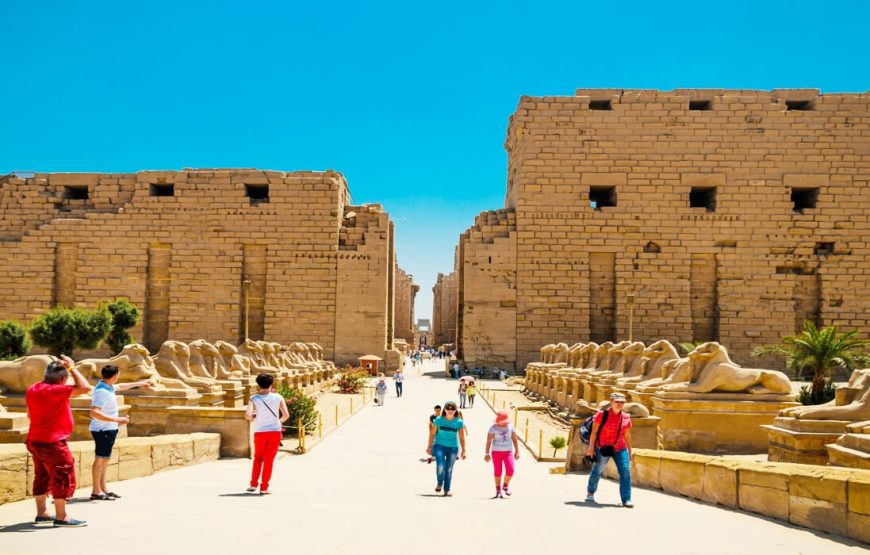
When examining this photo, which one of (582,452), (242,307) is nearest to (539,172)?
(242,307)

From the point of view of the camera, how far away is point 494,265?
29297 mm

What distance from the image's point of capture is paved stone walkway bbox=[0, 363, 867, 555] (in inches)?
180

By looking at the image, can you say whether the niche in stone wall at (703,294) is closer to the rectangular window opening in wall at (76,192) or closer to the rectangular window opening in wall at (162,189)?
the rectangular window opening in wall at (162,189)

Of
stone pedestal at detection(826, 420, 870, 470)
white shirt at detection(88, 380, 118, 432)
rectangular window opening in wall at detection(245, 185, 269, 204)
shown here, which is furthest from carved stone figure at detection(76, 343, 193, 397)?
rectangular window opening in wall at detection(245, 185, 269, 204)

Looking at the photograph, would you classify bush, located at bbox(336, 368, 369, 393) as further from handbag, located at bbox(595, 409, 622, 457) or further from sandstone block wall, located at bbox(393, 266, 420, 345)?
sandstone block wall, located at bbox(393, 266, 420, 345)

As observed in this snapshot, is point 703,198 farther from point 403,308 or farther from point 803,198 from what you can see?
point 403,308

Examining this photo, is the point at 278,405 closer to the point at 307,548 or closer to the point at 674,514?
the point at 307,548

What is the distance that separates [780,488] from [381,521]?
312cm

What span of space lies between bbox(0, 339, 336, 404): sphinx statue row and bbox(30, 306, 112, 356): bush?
8.76 meters

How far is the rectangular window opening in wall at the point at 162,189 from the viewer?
1239 inches

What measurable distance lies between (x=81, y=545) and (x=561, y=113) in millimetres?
27564

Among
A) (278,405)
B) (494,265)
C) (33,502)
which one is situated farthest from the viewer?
(494,265)

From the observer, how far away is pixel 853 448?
21.5 feet

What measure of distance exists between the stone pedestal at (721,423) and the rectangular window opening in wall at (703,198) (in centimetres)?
2078
